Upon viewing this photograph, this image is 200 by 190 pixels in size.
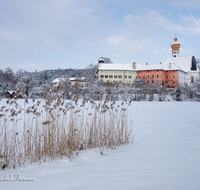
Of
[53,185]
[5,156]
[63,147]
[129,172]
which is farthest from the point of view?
[63,147]

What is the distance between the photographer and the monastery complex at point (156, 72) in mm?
42397

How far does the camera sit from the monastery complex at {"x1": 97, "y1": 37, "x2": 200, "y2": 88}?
42.4 meters

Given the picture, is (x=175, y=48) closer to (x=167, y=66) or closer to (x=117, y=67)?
(x=167, y=66)

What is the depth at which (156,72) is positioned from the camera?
4259cm

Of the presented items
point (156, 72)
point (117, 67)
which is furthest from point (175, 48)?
point (117, 67)

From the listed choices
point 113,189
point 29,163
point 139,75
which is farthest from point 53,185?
point 139,75

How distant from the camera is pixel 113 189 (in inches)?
85.7

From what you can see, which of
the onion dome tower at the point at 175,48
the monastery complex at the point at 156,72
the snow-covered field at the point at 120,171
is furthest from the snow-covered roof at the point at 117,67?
the snow-covered field at the point at 120,171

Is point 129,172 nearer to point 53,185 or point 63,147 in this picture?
point 53,185

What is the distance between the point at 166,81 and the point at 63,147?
4426 centimetres

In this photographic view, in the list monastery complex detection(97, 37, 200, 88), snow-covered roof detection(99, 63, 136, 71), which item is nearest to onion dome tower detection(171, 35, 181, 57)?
monastery complex detection(97, 37, 200, 88)

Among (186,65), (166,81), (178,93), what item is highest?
(186,65)

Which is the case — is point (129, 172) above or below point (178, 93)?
below

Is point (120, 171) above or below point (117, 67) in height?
below
